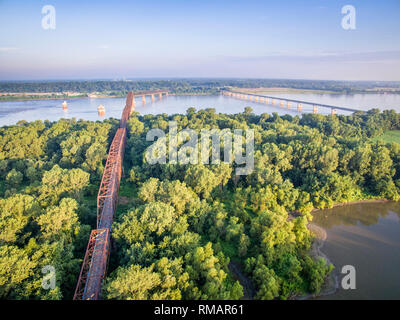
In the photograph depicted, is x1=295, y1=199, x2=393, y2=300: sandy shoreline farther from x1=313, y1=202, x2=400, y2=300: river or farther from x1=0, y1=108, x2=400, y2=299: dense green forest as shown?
x1=0, y1=108, x2=400, y2=299: dense green forest

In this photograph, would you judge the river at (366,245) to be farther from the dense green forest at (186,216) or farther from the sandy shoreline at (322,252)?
the dense green forest at (186,216)

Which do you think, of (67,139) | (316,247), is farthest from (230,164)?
(67,139)

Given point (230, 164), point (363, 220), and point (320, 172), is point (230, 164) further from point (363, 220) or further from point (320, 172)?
point (363, 220)

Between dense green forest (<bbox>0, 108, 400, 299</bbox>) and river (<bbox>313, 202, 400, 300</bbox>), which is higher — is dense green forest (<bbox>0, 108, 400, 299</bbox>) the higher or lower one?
the higher one

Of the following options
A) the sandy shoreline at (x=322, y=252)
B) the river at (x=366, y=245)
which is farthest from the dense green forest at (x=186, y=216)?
the river at (x=366, y=245)

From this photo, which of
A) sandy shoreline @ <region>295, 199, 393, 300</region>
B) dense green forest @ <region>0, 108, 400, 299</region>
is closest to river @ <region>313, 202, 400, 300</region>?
sandy shoreline @ <region>295, 199, 393, 300</region>

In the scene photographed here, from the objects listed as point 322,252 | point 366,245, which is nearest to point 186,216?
point 322,252
